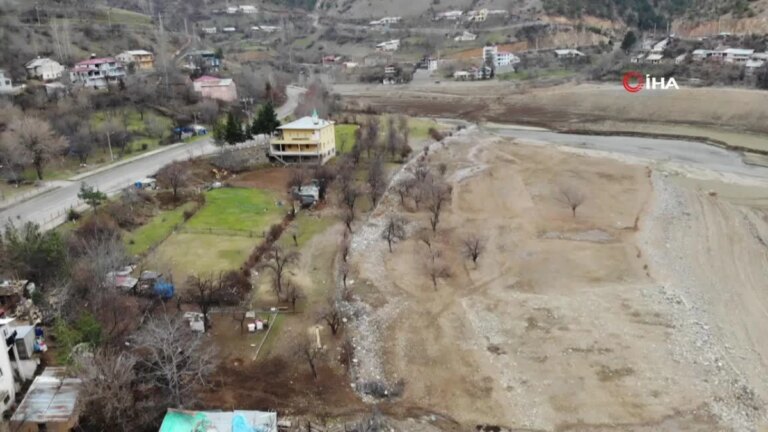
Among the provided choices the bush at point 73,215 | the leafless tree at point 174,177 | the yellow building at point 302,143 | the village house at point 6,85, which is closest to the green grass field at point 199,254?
the bush at point 73,215

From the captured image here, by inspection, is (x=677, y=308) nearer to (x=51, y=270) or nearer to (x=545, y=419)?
(x=545, y=419)

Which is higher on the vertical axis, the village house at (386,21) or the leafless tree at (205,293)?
the village house at (386,21)

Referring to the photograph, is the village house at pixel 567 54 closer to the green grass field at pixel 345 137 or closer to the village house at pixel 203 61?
the village house at pixel 203 61

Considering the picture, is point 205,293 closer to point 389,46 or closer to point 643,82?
point 643,82

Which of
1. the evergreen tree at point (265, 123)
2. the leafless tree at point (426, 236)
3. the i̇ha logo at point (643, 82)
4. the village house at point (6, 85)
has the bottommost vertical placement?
the leafless tree at point (426, 236)

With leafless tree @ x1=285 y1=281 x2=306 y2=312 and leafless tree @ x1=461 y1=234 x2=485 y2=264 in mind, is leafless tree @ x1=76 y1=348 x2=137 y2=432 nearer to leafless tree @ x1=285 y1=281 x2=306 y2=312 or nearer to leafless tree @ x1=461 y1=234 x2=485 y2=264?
leafless tree @ x1=285 y1=281 x2=306 y2=312

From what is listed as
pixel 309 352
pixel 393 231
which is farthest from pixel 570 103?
pixel 309 352

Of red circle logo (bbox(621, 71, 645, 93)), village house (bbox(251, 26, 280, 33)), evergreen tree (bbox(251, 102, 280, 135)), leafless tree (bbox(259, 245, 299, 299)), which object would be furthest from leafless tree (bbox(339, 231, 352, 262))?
village house (bbox(251, 26, 280, 33))
